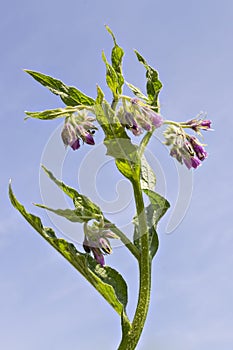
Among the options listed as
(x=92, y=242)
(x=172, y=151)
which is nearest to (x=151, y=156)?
(x=172, y=151)

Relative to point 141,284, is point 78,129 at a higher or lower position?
higher

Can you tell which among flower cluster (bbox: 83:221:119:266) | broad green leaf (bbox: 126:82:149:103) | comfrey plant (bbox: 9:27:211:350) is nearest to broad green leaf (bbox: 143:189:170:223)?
comfrey plant (bbox: 9:27:211:350)

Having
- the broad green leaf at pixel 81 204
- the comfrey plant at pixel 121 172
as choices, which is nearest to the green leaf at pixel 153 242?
the comfrey plant at pixel 121 172

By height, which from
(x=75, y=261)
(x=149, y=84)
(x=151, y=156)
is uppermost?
(x=149, y=84)

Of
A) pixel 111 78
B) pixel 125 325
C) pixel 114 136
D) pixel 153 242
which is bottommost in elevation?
pixel 125 325

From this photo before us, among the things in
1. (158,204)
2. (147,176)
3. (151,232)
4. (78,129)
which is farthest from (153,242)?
(78,129)

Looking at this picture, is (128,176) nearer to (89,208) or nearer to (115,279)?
(89,208)

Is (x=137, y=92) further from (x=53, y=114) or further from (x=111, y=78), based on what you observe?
(x=53, y=114)
